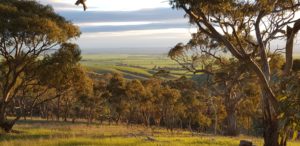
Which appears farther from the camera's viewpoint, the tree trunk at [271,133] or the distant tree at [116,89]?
the distant tree at [116,89]

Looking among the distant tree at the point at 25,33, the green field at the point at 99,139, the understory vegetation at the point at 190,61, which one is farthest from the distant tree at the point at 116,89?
the distant tree at the point at 25,33

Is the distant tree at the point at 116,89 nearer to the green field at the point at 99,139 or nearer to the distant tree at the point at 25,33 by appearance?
the green field at the point at 99,139

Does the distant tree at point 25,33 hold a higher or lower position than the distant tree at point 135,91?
higher

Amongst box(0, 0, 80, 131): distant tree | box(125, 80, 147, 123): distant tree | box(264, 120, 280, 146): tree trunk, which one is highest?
box(0, 0, 80, 131): distant tree

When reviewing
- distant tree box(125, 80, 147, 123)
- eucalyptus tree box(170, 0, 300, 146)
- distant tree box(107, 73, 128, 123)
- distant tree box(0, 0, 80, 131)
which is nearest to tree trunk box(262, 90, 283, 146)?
eucalyptus tree box(170, 0, 300, 146)

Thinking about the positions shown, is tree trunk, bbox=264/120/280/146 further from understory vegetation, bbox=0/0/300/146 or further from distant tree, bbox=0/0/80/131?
distant tree, bbox=0/0/80/131

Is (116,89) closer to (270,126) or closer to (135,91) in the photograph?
(135,91)

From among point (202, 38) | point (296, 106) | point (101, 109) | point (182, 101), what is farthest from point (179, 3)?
point (101, 109)

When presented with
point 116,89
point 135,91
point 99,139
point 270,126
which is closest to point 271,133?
point 270,126

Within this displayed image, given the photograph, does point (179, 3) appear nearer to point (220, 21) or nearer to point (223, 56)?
point (220, 21)

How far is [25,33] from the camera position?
2291 cm

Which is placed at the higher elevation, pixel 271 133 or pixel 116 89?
pixel 271 133

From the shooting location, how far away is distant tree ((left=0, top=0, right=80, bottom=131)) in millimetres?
22094

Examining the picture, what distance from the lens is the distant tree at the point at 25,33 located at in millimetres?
22094
